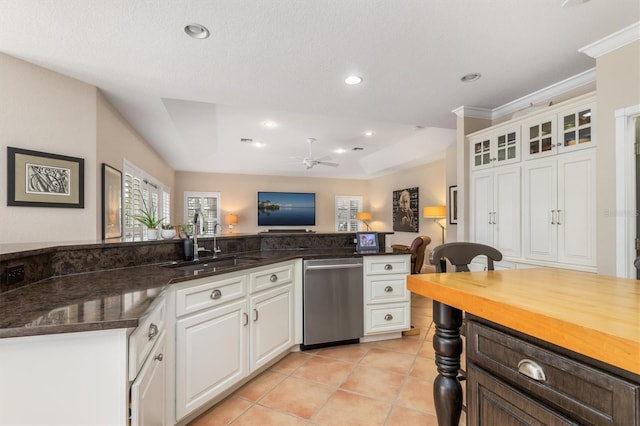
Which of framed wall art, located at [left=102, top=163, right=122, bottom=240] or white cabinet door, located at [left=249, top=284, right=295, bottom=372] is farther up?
framed wall art, located at [left=102, top=163, right=122, bottom=240]

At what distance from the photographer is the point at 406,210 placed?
24.0 feet

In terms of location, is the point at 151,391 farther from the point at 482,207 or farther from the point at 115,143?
the point at 482,207

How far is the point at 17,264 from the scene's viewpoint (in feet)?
4.91

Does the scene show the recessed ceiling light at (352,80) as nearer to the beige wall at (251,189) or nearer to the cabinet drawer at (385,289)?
the cabinet drawer at (385,289)

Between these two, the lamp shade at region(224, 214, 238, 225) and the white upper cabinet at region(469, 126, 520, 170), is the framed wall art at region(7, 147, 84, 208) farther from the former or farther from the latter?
the lamp shade at region(224, 214, 238, 225)

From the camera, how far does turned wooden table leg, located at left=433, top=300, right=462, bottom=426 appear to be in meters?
1.21

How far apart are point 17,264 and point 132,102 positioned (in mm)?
2244

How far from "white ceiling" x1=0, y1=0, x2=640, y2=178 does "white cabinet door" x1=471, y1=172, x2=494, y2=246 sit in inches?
32.3

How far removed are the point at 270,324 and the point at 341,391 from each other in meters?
0.73

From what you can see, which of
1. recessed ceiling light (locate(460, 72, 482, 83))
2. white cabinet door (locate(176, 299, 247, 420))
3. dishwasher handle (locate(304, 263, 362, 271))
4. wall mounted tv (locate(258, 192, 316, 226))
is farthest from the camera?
wall mounted tv (locate(258, 192, 316, 226))

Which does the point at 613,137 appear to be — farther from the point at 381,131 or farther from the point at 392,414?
the point at 381,131

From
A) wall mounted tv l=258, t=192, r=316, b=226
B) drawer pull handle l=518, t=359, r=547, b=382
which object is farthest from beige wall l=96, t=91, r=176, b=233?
wall mounted tv l=258, t=192, r=316, b=226

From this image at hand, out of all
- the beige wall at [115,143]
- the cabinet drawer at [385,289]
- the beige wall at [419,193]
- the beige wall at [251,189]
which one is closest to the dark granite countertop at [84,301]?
the beige wall at [115,143]

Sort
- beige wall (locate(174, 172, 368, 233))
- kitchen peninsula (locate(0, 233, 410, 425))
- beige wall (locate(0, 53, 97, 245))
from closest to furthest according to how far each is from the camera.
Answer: kitchen peninsula (locate(0, 233, 410, 425)), beige wall (locate(0, 53, 97, 245)), beige wall (locate(174, 172, 368, 233))
